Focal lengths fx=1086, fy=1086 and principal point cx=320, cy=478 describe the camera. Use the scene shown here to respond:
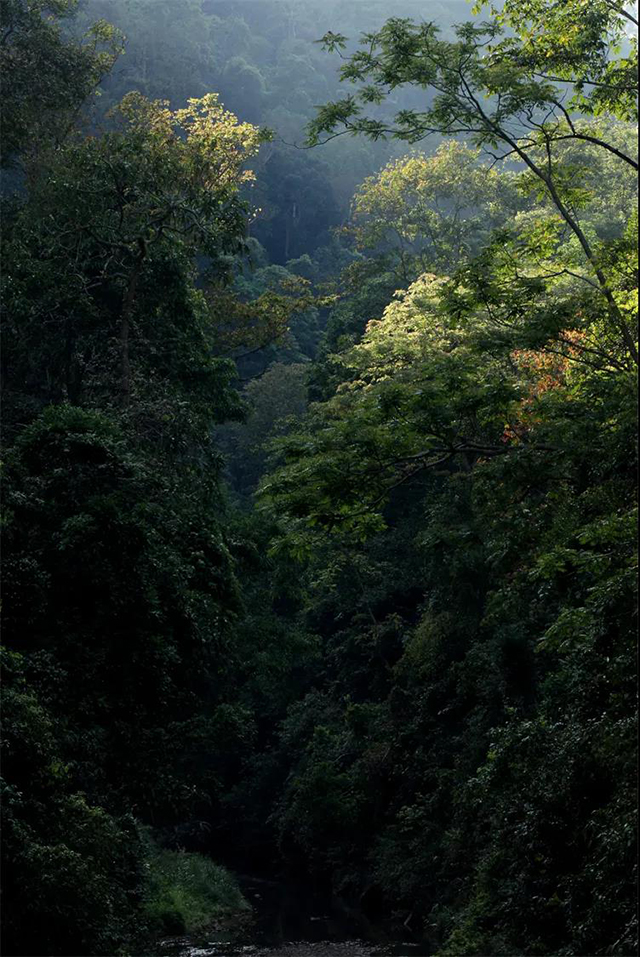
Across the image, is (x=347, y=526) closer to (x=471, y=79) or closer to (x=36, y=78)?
(x=471, y=79)

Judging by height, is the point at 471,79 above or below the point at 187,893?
above

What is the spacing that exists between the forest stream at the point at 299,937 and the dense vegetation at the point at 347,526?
75 cm

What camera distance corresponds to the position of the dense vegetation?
11.0 m

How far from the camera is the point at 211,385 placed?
22891 mm

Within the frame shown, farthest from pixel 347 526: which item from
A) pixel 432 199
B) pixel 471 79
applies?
pixel 432 199

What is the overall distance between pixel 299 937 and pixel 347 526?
1178 cm

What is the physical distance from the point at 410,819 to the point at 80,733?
917 centimetres

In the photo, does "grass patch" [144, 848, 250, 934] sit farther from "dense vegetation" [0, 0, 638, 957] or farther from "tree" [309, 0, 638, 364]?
"tree" [309, 0, 638, 364]

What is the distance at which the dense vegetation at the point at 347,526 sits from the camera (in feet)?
36.1

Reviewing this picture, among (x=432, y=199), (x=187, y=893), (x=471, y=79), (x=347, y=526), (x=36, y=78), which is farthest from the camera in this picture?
(x=432, y=199)

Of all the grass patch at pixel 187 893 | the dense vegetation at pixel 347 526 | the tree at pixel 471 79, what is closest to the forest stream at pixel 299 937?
the grass patch at pixel 187 893

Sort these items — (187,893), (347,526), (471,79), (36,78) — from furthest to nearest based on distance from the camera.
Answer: (36,78) < (187,893) < (471,79) < (347,526)

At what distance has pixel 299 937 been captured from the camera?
790 inches

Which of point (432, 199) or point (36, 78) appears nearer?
point (36, 78)
